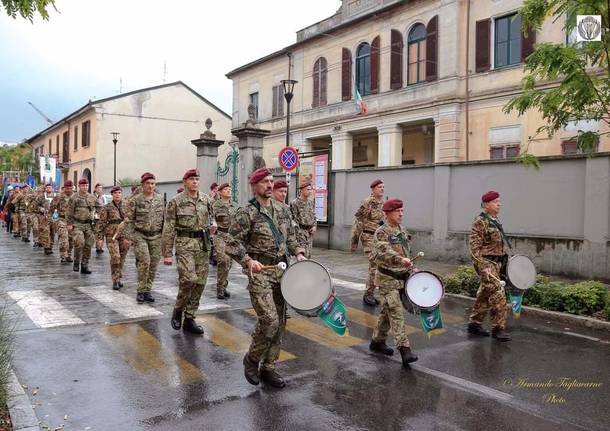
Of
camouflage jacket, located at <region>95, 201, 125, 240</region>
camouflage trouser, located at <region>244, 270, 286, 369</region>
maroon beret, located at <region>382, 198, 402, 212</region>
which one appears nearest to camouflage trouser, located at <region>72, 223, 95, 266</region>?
camouflage jacket, located at <region>95, 201, 125, 240</region>

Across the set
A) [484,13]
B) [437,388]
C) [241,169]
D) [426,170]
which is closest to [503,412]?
[437,388]

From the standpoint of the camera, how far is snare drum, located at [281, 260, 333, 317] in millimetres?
5117

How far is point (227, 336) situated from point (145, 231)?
2918 mm

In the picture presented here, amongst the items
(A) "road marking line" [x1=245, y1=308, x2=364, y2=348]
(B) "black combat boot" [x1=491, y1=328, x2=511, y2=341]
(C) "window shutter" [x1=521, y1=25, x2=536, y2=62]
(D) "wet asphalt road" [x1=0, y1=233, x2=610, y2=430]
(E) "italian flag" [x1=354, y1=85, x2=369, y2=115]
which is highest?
(C) "window shutter" [x1=521, y1=25, x2=536, y2=62]

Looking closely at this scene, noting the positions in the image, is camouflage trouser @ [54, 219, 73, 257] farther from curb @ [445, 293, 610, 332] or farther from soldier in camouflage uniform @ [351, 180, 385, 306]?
curb @ [445, 293, 610, 332]

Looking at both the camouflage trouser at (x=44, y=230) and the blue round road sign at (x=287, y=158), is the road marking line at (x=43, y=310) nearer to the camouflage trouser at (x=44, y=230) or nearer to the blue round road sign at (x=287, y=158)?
the camouflage trouser at (x=44, y=230)

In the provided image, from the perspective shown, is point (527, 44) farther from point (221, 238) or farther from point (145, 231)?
point (145, 231)

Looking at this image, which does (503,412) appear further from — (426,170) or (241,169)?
(241,169)

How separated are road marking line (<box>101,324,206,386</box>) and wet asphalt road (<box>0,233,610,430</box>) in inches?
0.5

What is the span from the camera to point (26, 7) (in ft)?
14.4

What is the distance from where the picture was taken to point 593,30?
27.0 feet

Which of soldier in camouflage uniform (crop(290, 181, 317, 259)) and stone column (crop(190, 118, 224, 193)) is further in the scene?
stone column (crop(190, 118, 224, 193))

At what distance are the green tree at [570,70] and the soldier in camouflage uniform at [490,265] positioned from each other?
218 cm

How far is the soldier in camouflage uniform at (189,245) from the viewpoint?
7.33 m
